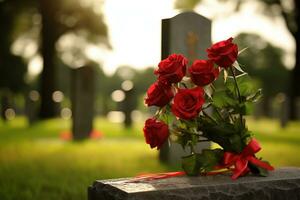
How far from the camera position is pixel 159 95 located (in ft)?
10.5

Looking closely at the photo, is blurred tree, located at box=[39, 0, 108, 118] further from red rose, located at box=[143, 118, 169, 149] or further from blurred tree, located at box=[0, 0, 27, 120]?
red rose, located at box=[143, 118, 169, 149]

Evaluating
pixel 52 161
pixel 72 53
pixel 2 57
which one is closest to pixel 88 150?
pixel 52 161

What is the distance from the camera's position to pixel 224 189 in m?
2.99

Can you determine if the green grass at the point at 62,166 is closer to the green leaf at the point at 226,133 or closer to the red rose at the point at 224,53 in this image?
the green leaf at the point at 226,133

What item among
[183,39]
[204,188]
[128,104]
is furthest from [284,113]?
[204,188]

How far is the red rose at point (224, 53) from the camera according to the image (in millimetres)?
3221

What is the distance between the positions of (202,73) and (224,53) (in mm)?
197

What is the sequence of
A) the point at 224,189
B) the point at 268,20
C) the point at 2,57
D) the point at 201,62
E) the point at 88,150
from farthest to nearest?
the point at 2,57, the point at 268,20, the point at 88,150, the point at 201,62, the point at 224,189

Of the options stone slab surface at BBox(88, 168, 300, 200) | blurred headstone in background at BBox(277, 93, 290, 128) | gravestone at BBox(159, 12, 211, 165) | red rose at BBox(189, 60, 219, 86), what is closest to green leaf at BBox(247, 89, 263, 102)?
red rose at BBox(189, 60, 219, 86)

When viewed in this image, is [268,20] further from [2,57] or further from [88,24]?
[2,57]

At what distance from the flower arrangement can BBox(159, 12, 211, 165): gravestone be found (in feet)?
11.6

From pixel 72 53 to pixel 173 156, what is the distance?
83.7ft

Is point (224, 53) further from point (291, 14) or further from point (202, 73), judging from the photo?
point (291, 14)

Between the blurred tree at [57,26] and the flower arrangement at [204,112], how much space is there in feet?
64.4
